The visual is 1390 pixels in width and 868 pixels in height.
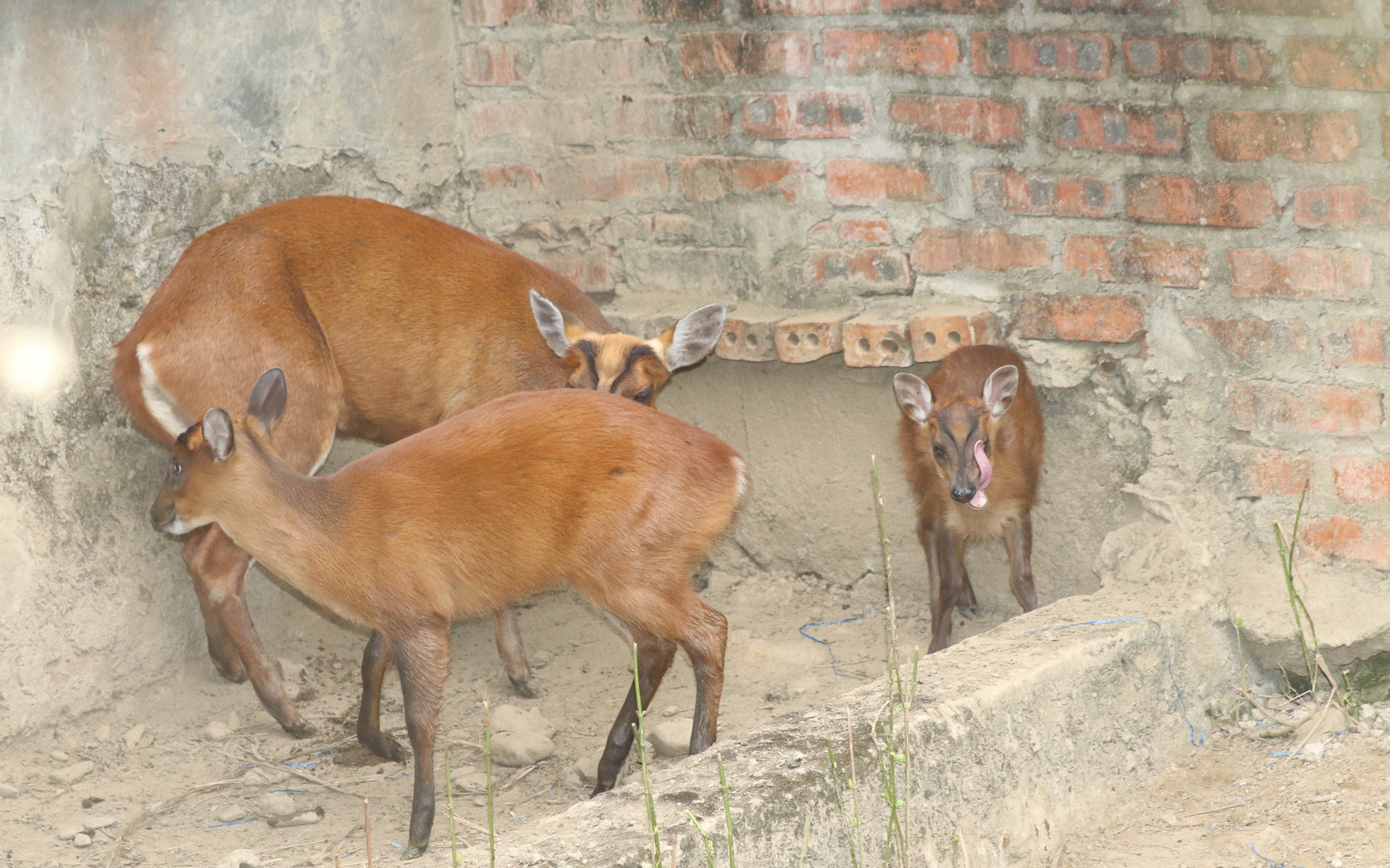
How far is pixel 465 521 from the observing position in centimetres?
411

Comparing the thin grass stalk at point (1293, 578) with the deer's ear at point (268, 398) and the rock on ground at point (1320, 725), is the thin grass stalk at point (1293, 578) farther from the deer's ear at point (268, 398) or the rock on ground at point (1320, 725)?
the deer's ear at point (268, 398)

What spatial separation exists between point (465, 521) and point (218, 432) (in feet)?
2.27

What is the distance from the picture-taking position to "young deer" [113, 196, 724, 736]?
4.75 meters

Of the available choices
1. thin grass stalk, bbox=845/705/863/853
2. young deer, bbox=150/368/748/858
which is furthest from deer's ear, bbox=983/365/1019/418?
thin grass stalk, bbox=845/705/863/853

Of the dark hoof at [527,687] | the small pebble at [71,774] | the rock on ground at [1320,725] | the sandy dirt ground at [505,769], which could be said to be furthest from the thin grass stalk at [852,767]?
the small pebble at [71,774]

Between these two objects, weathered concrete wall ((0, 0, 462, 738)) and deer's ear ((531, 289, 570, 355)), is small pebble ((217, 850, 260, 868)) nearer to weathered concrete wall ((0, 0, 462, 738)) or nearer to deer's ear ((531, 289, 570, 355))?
weathered concrete wall ((0, 0, 462, 738))

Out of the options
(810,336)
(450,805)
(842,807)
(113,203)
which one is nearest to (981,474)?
(810,336)

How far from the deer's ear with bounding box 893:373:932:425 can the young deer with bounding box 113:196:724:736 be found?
622 mm

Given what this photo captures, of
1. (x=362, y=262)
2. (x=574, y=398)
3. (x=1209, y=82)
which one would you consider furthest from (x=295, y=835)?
(x=1209, y=82)

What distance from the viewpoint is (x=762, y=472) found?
572 centimetres

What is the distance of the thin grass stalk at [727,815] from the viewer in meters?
2.81

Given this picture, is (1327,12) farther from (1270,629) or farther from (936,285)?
(1270,629)

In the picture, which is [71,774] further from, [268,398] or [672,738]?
[672,738]

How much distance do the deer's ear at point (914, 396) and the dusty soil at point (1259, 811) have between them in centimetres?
137
